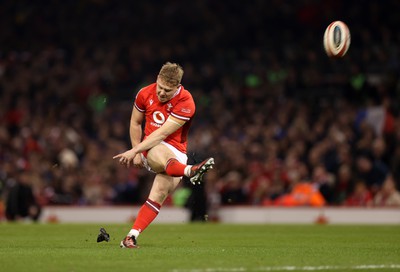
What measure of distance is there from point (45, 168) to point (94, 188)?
2.00 m

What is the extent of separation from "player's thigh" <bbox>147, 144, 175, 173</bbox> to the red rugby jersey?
20 cm

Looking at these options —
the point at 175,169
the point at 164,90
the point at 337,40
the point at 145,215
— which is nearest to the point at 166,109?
the point at 164,90

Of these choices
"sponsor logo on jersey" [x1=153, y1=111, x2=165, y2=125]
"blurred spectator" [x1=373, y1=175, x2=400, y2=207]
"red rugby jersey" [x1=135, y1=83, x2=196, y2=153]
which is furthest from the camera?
"blurred spectator" [x1=373, y1=175, x2=400, y2=207]

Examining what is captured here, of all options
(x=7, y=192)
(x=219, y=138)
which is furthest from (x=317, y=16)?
(x=7, y=192)

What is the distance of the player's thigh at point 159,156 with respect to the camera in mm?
12195

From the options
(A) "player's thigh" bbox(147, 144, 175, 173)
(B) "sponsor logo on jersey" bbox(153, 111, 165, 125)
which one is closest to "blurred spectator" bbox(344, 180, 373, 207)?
(B) "sponsor logo on jersey" bbox(153, 111, 165, 125)

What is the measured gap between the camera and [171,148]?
12.4 metres

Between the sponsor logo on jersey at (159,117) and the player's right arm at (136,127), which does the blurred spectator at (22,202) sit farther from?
the sponsor logo on jersey at (159,117)

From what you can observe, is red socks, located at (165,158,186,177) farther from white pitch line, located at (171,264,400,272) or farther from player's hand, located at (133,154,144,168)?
white pitch line, located at (171,264,400,272)

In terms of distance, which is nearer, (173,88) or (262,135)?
(173,88)

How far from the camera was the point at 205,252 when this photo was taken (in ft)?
37.9

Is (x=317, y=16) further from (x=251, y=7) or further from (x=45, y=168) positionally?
(x=45, y=168)

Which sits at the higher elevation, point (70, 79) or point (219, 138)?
point (70, 79)

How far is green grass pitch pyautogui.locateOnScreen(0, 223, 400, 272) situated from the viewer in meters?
9.59
